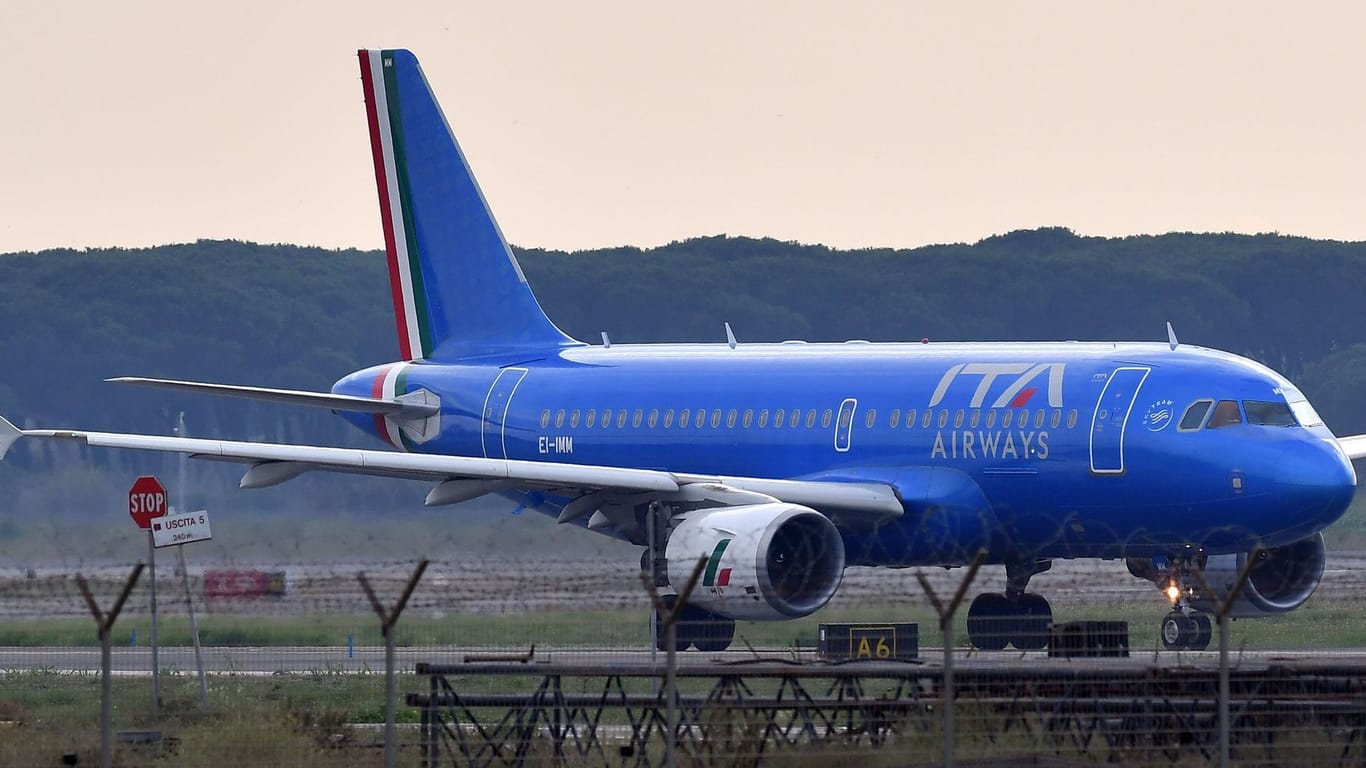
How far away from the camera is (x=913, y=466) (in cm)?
2800

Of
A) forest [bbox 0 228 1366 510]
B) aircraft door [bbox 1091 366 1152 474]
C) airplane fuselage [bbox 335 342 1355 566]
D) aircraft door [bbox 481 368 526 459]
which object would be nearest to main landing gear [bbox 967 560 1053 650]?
airplane fuselage [bbox 335 342 1355 566]

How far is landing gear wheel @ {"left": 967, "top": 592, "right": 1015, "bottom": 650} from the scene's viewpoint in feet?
72.1

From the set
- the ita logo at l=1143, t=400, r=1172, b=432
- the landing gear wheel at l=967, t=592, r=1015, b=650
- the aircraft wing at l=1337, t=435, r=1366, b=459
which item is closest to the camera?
the landing gear wheel at l=967, t=592, r=1015, b=650

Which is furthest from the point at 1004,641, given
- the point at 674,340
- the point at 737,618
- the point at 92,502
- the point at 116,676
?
the point at 674,340

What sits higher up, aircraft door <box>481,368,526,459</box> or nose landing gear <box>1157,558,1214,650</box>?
aircraft door <box>481,368,526,459</box>

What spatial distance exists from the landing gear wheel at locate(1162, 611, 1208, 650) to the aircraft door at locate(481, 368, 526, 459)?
11.3 metres

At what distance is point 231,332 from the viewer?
98.6 meters

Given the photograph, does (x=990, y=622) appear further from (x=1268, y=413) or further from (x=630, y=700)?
(x=630, y=700)

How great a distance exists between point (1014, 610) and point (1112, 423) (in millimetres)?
2438

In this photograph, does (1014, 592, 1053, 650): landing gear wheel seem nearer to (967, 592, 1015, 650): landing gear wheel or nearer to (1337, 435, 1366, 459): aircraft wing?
(967, 592, 1015, 650): landing gear wheel

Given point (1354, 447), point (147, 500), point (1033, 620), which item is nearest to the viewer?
point (147, 500)

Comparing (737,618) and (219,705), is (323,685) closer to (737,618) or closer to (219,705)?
(219,705)

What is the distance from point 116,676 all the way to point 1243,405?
13.0m

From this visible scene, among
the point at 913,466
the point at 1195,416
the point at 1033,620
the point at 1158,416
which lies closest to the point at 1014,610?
the point at 1033,620
